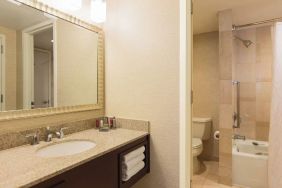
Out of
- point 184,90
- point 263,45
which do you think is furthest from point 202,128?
point 184,90

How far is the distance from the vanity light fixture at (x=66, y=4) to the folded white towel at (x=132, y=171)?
132cm

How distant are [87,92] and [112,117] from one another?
332 millimetres

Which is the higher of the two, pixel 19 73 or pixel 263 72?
pixel 263 72

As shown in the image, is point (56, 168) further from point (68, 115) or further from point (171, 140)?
point (171, 140)

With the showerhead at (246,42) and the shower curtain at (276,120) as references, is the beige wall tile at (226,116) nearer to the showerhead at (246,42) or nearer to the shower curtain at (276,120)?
the shower curtain at (276,120)

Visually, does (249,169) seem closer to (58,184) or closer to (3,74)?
(58,184)

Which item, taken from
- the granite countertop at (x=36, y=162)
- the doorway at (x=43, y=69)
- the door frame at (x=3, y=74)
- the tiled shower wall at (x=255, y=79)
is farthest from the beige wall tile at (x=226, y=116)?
the door frame at (x=3, y=74)

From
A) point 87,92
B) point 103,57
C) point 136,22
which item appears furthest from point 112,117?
point 136,22

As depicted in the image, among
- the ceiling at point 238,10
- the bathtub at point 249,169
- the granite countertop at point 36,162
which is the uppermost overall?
the ceiling at point 238,10

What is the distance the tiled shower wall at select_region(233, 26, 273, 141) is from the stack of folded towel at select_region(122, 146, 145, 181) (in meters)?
2.16

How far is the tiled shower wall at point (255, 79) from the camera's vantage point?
113 inches

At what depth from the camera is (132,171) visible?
54.6 inches

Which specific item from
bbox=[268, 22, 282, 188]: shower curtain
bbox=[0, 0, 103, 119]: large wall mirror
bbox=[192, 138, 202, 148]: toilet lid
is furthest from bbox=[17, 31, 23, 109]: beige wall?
bbox=[268, 22, 282, 188]: shower curtain

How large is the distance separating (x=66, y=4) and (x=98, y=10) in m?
0.27
